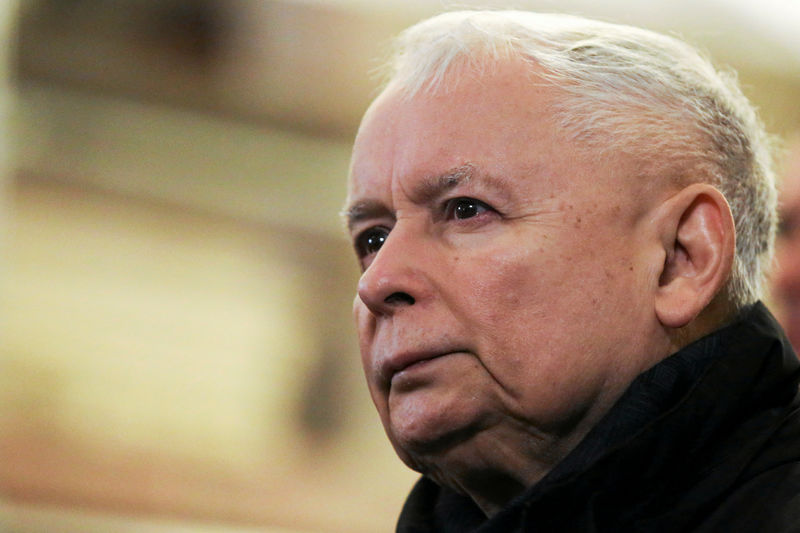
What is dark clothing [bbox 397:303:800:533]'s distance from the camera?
5.54 ft

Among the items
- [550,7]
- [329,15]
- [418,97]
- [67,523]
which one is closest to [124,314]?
[67,523]

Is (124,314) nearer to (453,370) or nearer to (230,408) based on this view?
(230,408)

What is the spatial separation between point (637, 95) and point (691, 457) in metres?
0.71

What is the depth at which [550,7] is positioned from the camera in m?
6.11

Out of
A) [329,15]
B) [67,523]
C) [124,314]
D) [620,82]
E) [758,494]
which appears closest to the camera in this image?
[758,494]

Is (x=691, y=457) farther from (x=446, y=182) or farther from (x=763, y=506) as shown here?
(x=446, y=182)

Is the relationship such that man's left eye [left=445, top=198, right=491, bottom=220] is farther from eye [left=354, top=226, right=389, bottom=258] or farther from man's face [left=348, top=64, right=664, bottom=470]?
eye [left=354, top=226, right=389, bottom=258]

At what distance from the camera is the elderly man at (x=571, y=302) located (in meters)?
1.74

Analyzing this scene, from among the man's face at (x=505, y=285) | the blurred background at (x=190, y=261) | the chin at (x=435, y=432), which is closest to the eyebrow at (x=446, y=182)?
the man's face at (x=505, y=285)

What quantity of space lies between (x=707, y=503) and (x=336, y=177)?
212 inches

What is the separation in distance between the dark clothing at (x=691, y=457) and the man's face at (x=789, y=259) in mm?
1313

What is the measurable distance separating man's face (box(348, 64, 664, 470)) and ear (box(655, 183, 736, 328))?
41 mm

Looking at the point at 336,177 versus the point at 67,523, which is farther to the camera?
the point at 336,177

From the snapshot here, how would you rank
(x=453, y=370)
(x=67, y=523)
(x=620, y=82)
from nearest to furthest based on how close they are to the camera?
(x=453, y=370) < (x=620, y=82) < (x=67, y=523)
